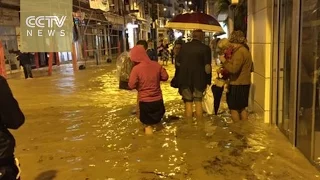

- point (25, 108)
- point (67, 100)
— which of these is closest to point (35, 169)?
point (25, 108)

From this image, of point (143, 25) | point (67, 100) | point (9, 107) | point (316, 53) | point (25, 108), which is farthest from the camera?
point (143, 25)

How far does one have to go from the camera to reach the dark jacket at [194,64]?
7.10m

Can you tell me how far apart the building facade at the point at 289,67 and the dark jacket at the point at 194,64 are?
3.36 feet

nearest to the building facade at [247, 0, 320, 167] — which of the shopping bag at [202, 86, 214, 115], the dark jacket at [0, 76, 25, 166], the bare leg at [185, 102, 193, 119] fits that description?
the shopping bag at [202, 86, 214, 115]

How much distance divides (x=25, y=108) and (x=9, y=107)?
727 cm

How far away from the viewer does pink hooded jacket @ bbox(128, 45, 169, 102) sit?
625cm

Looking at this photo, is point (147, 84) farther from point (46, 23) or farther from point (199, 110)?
point (46, 23)

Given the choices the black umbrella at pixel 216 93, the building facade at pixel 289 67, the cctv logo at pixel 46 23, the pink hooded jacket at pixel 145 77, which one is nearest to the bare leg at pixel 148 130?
the pink hooded jacket at pixel 145 77

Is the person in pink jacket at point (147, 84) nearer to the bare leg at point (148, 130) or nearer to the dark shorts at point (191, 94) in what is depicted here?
the bare leg at point (148, 130)

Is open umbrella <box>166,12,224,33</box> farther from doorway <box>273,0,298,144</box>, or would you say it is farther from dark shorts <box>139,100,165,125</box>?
dark shorts <box>139,100,165,125</box>

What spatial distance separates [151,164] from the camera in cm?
509

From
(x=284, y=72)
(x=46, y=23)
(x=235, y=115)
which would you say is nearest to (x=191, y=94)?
(x=235, y=115)

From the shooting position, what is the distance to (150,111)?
639cm

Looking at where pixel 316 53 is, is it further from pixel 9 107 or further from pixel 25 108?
pixel 25 108
